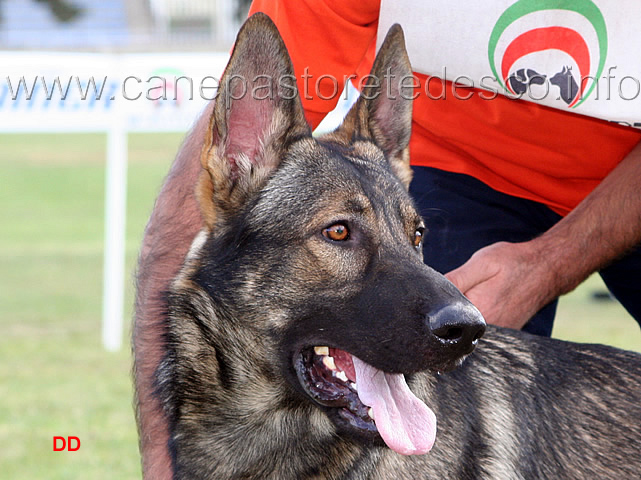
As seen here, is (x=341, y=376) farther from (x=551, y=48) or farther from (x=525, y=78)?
(x=551, y=48)

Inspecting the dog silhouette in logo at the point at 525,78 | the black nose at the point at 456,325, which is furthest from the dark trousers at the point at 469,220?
the black nose at the point at 456,325

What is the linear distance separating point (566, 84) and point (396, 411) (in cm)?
151

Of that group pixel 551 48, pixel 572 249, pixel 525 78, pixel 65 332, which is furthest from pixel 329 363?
pixel 65 332

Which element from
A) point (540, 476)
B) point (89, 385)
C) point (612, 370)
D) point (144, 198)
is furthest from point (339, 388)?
point (144, 198)

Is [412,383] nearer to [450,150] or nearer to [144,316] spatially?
[144,316]

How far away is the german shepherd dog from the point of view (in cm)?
247

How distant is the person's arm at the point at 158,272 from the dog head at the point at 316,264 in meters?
0.25

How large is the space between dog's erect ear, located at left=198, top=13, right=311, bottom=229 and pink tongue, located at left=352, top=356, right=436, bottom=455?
69 centimetres

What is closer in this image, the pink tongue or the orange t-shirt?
the pink tongue

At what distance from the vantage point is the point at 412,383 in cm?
263

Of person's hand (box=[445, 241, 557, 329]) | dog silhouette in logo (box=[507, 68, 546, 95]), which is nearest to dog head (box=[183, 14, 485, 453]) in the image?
person's hand (box=[445, 241, 557, 329])

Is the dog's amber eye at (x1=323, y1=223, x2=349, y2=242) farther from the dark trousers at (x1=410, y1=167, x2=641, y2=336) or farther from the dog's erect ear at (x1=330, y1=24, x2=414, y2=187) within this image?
the dark trousers at (x1=410, y1=167, x2=641, y2=336)

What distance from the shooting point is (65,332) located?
8.40 metres

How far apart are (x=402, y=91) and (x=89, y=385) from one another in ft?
14.8
